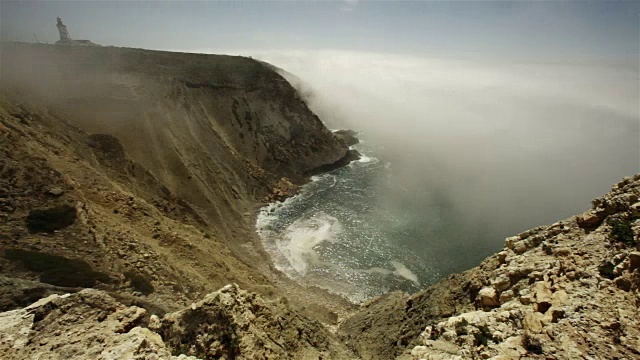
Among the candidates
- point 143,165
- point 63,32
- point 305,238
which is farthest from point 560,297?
point 63,32

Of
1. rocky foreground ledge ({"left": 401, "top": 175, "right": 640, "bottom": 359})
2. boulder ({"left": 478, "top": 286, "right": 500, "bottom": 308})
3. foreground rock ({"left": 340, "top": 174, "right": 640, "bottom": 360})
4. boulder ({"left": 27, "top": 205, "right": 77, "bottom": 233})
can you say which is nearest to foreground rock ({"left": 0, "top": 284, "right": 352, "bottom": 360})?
foreground rock ({"left": 340, "top": 174, "right": 640, "bottom": 360})

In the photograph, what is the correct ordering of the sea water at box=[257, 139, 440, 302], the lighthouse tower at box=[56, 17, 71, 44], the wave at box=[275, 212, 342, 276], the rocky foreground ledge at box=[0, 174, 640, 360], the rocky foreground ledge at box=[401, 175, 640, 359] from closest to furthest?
the rocky foreground ledge at box=[401, 175, 640, 359], the rocky foreground ledge at box=[0, 174, 640, 360], the sea water at box=[257, 139, 440, 302], the wave at box=[275, 212, 342, 276], the lighthouse tower at box=[56, 17, 71, 44]

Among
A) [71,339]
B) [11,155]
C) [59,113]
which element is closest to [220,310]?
[71,339]

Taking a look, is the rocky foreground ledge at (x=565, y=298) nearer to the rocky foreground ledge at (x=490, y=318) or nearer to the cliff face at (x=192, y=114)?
the rocky foreground ledge at (x=490, y=318)

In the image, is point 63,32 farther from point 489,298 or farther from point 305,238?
point 489,298

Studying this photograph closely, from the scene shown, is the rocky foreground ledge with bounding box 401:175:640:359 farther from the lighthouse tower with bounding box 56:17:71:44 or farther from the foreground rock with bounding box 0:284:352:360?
the lighthouse tower with bounding box 56:17:71:44

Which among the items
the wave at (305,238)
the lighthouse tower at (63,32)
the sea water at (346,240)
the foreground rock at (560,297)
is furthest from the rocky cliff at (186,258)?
the lighthouse tower at (63,32)
